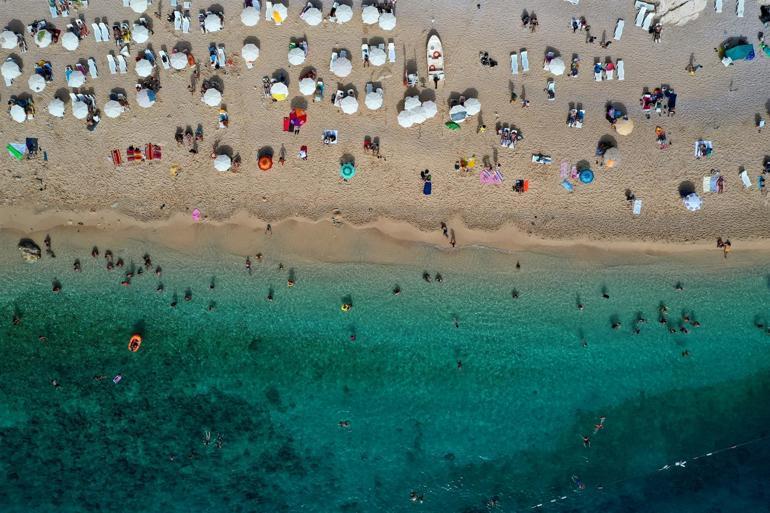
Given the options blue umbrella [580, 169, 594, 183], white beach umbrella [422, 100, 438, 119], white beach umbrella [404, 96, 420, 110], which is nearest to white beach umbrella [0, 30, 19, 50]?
white beach umbrella [404, 96, 420, 110]

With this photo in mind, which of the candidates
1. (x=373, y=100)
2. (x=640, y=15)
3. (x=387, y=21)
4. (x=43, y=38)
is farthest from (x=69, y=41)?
(x=640, y=15)

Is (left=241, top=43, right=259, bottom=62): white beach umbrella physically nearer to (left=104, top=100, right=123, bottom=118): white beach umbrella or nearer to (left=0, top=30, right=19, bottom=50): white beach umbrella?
(left=104, top=100, right=123, bottom=118): white beach umbrella

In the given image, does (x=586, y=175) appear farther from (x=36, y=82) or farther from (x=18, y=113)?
(x=18, y=113)

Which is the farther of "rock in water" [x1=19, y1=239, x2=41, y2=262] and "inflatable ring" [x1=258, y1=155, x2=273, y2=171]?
"rock in water" [x1=19, y1=239, x2=41, y2=262]

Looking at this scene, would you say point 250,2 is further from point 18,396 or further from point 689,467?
point 689,467

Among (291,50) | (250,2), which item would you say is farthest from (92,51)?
A: (291,50)

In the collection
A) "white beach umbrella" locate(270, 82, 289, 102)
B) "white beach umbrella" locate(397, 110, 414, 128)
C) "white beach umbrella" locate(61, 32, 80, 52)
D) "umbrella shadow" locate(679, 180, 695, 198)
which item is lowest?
"umbrella shadow" locate(679, 180, 695, 198)
